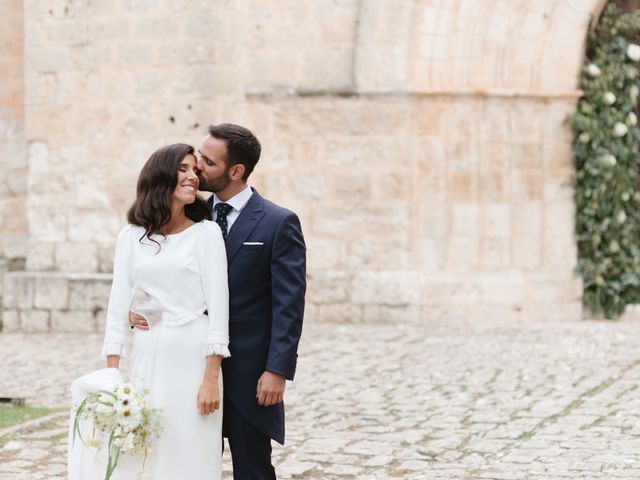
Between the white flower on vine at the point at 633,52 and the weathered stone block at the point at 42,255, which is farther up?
the white flower on vine at the point at 633,52

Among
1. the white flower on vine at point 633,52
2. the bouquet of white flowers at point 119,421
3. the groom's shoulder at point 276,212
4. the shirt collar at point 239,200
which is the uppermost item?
the white flower on vine at point 633,52

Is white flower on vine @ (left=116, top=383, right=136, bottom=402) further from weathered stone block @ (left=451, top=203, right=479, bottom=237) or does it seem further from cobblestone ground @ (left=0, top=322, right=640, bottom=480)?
weathered stone block @ (left=451, top=203, right=479, bottom=237)

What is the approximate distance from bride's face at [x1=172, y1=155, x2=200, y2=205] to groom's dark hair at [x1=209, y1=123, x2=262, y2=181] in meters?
0.13

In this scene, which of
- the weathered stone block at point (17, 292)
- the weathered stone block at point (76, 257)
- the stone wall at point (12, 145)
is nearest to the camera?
the weathered stone block at point (17, 292)

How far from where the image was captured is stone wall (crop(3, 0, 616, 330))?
1153 cm

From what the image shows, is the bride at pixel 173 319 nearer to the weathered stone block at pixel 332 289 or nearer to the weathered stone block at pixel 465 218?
the weathered stone block at pixel 332 289

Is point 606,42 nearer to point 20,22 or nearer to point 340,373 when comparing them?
point 340,373

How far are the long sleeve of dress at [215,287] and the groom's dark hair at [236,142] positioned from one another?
252mm

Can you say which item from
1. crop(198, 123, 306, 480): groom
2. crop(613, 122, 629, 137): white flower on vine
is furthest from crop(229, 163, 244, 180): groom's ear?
crop(613, 122, 629, 137): white flower on vine

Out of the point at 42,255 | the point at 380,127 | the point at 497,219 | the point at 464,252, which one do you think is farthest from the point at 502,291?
the point at 42,255

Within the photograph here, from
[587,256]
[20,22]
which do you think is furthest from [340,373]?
[20,22]

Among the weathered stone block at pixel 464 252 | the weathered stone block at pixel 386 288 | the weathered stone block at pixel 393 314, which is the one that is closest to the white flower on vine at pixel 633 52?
the weathered stone block at pixel 464 252

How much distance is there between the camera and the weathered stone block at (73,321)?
11.5 meters

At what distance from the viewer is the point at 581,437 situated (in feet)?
21.0
